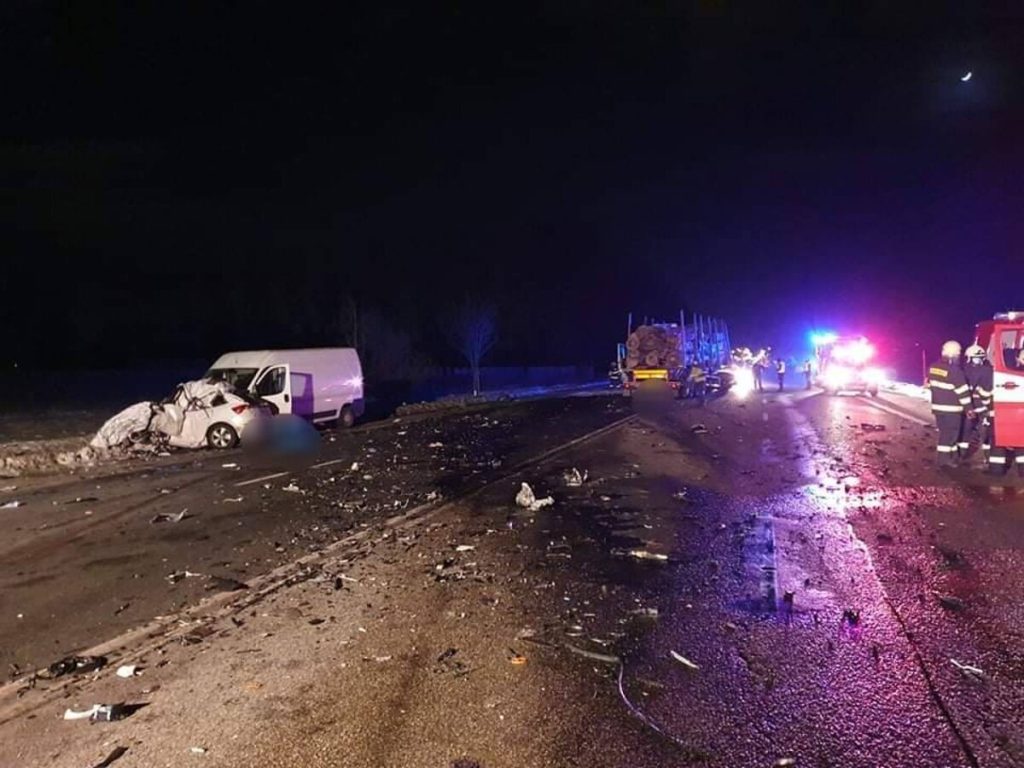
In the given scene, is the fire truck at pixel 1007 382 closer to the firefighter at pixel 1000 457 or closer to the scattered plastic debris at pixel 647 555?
the firefighter at pixel 1000 457

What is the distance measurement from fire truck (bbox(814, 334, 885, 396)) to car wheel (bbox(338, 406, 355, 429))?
17.8m

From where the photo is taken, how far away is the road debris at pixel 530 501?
986 centimetres

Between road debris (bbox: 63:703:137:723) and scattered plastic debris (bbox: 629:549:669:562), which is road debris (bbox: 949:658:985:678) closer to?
scattered plastic debris (bbox: 629:549:669:562)

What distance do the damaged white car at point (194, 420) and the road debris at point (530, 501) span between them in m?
9.20

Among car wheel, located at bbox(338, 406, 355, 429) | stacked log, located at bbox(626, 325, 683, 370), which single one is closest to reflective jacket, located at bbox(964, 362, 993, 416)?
car wheel, located at bbox(338, 406, 355, 429)

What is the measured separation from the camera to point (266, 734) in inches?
160

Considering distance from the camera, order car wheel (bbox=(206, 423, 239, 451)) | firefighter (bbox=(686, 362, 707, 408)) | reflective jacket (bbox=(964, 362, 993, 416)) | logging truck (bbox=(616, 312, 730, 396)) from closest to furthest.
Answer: reflective jacket (bbox=(964, 362, 993, 416))
car wheel (bbox=(206, 423, 239, 451))
logging truck (bbox=(616, 312, 730, 396))
firefighter (bbox=(686, 362, 707, 408))

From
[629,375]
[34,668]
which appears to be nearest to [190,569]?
[34,668]

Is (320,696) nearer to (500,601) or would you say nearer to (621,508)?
(500,601)

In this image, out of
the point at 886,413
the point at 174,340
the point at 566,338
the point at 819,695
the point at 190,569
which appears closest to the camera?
the point at 819,695

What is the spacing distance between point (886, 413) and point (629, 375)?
30.3ft

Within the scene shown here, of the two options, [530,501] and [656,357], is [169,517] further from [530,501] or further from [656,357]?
[656,357]

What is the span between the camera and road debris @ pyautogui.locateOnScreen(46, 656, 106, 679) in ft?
16.5

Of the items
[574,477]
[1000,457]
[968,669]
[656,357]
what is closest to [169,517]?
[574,477]
